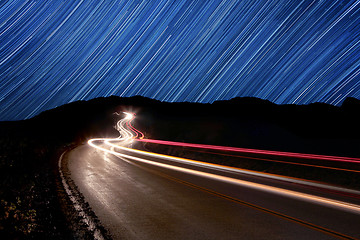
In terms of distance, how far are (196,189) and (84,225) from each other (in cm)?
503

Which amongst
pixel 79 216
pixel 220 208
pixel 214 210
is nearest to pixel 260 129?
pixel 220 208

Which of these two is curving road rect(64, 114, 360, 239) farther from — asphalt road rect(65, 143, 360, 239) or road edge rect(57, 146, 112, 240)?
road edge rect(57, 146, 112, 240)

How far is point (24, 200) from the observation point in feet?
26.8

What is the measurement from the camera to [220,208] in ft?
24.9

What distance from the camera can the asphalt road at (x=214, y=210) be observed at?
5.62m

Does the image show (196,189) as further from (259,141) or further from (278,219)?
(259,141)

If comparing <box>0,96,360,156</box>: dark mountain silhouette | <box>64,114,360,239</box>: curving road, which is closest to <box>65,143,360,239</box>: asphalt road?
<box>64,114,360,239</box>: curving road

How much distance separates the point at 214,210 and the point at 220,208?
0.28m

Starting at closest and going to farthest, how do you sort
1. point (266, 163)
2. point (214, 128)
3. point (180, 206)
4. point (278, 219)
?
point (278, 219)
point (180, 206)
point (266, 163)
point (214, 128)

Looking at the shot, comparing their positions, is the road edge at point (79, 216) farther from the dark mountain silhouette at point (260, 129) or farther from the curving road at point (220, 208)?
the dark mountain silhouette at point (260, 129)

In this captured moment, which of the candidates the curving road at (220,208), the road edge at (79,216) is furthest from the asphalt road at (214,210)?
the road edge at (79,216)

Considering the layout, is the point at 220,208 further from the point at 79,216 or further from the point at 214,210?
the point at 79,216

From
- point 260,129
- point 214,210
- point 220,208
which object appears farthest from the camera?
point 260,129

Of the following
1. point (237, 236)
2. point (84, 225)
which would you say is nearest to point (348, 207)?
point (237, 236)
